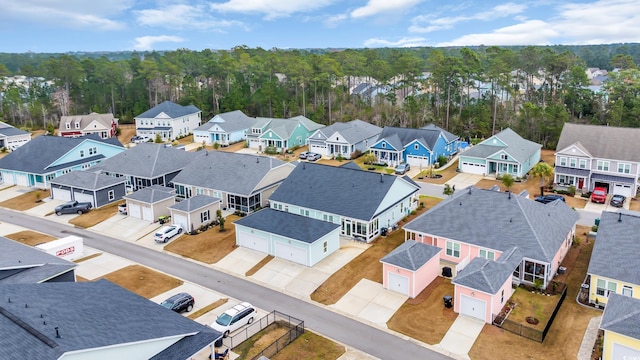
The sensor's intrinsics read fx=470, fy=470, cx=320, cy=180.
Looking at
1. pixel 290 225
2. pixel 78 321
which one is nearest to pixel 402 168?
pixel 290 225

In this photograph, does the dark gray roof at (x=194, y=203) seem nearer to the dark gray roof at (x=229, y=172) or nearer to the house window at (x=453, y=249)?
the dark gray roof at (x=229, y=172)

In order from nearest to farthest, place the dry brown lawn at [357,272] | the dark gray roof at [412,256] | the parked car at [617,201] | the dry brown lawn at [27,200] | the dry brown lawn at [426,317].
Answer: the dry brown lawn at [426,317] → the dark gray roof at [412,256] → the dry brown lawn at [357,272] → the parked car at [617,201] → the dry brown lawn at [27,200]

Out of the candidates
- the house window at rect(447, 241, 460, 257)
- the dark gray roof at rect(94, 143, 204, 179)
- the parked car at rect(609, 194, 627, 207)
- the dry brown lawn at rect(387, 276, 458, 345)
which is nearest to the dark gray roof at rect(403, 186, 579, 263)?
the house window at rect(447, 241, 460, 257)

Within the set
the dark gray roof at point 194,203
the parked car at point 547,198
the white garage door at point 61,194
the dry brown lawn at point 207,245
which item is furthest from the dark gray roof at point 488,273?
the white garage door at point 61,194

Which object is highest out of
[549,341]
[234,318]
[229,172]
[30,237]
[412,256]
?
[229,172]

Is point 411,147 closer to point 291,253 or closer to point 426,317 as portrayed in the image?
point 291,253

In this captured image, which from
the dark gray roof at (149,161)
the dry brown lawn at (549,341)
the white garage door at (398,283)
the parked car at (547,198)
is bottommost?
the dry brown lawn at (549,341)

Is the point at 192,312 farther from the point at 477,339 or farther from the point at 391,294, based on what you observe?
the point at 477,339
